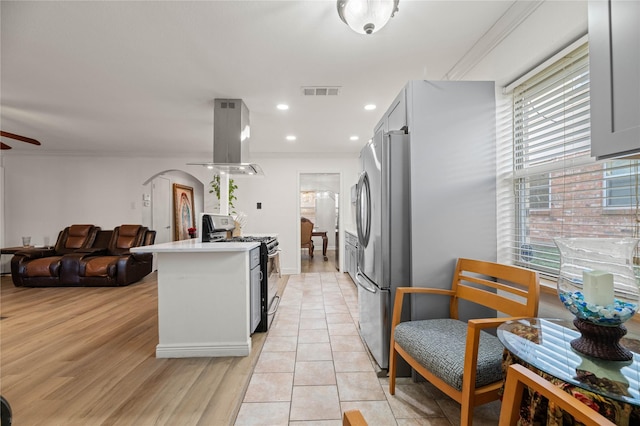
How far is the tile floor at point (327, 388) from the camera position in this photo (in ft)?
4.98

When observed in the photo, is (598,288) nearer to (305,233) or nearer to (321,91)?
(321,91)

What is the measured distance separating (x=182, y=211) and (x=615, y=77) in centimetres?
745

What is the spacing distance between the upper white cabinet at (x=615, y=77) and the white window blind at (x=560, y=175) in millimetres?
304

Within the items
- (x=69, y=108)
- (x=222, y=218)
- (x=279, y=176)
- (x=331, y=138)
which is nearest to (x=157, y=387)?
(x=222, y=218)

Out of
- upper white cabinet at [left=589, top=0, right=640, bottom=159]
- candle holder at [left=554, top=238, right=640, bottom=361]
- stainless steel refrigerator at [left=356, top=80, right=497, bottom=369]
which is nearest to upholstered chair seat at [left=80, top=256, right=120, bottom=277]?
stainless steel refrigerator at [left=356, top=80, right=497, bottom=369]

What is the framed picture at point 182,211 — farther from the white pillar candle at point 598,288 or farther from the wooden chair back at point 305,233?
the white pillar candle at point 598,288

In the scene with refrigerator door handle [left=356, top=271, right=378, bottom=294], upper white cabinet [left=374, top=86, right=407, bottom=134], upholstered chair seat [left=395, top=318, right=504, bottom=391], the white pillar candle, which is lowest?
upholstered chair seat [left=395, top=318, right=504, bottom=391]

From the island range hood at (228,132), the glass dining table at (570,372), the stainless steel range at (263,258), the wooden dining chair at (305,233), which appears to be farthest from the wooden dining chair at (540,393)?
the wooden dining chair at (305,233)

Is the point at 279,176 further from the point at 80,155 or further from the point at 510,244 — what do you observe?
the point at 510,244

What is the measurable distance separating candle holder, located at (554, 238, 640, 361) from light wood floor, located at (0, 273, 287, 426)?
165 cm

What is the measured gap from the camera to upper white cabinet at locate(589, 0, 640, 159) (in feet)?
2.77

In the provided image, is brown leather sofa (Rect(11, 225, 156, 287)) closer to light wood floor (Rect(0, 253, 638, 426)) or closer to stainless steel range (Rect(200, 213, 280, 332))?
light wood floor (Rect(0, 253, 638, 426))

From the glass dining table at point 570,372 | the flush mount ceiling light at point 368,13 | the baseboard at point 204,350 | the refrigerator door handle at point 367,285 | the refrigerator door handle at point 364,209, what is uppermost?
the flush mount ceiling light at point 368,13

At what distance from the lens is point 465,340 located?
143cm
